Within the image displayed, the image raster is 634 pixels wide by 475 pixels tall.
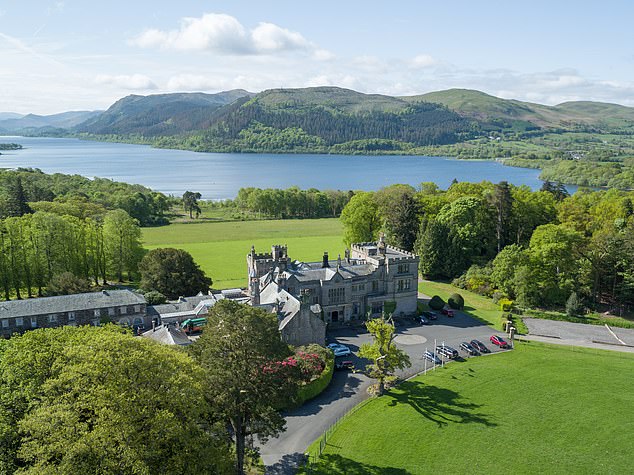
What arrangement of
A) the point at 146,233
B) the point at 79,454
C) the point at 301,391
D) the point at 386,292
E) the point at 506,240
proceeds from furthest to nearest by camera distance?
1. the point at 146,233
2. the point at 506,240
3. the point at 386,292
4. the point at 301,391
5. the point at 79,454

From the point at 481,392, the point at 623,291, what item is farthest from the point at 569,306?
the point at 481,392

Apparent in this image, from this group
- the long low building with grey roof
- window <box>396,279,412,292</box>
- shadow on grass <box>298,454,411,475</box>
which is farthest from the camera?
window <box>396,279,412,292</box>

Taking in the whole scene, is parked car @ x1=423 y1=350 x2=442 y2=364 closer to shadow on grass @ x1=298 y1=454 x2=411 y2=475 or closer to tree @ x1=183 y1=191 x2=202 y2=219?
shadow on grass @ x1=298 y1=454 x2=411 y2=475

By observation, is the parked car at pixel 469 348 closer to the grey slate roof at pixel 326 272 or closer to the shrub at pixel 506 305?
the shrub at pixel 506 305

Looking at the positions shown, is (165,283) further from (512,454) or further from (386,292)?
(512,454)

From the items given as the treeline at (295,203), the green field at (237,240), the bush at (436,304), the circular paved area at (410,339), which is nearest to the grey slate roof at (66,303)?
the green field at (237,240)

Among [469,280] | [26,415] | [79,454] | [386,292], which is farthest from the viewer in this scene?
[469,280]

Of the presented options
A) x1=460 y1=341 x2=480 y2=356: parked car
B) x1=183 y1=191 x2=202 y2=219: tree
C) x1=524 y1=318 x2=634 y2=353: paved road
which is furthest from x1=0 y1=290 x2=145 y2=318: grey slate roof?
x1=183 y1=191 x2=202 y2=219: tree
